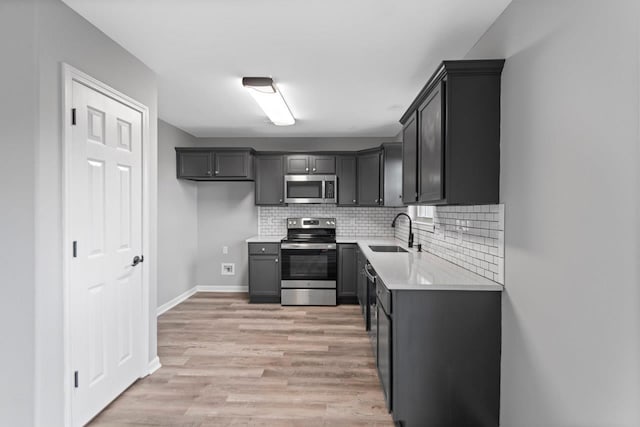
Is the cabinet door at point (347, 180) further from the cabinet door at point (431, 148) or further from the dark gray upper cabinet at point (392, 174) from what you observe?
the cabinet door at point (431, 148)

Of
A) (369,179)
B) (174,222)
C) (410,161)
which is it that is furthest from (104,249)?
(369,179)

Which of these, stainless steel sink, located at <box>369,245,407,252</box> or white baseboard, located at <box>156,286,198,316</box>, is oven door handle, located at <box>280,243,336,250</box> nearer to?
stainless steel sink, located at <box>369,245,407,252</box>

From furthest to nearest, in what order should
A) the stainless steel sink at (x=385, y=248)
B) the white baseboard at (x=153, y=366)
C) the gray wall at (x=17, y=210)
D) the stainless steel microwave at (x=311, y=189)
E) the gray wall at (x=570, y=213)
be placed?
the stainless steel microwave at (x=311, y=189)
the stainless steel sink at (x=385, y=248)
the white baseboard at (x=153, y=366)
the gray wall at (x=17, y=210)
the gray wall at (x=570, y=213)

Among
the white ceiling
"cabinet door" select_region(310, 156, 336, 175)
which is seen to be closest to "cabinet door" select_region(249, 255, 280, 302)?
"cabinet door" select_region(310, 156, 336, 175)

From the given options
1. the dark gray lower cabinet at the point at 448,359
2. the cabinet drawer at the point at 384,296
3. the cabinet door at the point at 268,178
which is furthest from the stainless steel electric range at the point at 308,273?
the dark gray lower cabinet at the point at 448,359

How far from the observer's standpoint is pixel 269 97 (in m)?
3.12

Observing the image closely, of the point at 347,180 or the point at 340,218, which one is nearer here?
the point at 347,180

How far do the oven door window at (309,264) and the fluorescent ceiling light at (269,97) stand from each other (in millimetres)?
1787

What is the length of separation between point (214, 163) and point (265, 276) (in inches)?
69.6

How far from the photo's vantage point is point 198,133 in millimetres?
4969

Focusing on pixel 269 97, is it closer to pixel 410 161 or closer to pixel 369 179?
pixel 410 161

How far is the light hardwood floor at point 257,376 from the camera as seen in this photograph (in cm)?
214

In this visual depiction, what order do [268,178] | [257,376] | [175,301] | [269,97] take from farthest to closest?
[268,178]
[175,301]
[269,97]
[257,376]

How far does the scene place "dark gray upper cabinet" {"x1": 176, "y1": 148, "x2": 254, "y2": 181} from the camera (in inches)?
183
